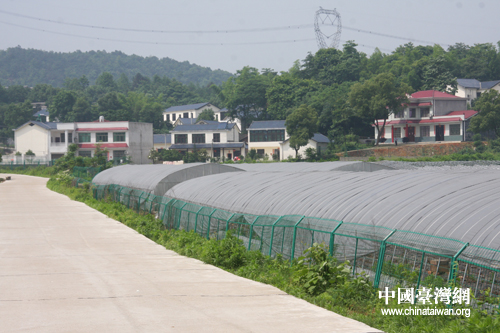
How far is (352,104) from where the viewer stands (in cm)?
7469

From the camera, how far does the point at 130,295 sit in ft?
39.7

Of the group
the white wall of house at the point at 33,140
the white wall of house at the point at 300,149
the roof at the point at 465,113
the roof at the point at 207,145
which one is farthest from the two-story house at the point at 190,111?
the roof at the point at 465,113

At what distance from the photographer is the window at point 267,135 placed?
284 ft

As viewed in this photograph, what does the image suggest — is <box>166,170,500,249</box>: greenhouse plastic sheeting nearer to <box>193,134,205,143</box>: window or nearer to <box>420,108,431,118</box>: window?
<box>420,108,431,118</box>: window

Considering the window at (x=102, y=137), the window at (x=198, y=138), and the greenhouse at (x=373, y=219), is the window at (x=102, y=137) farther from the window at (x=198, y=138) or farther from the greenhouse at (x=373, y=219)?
the greenhouse at (x=373, y=219)

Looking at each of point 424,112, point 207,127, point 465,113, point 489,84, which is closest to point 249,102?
point 207,127

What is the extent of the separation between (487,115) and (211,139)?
44494 millimetres

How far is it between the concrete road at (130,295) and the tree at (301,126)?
54.7 meters

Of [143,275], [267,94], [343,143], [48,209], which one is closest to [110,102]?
[267,94]

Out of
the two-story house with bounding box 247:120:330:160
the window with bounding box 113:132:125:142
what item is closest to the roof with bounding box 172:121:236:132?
the two-story house with bounding box 247:120:330:160

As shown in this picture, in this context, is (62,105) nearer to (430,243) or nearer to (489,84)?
(489,84)

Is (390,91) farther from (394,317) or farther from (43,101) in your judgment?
(43,101)

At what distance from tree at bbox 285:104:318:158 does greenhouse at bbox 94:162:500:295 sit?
46.6 meters

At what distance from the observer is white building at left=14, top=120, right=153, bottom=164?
84625mm
